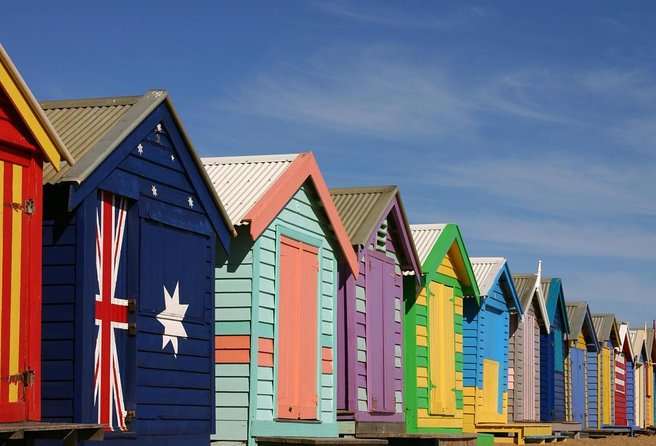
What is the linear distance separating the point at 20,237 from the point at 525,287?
69.8ft

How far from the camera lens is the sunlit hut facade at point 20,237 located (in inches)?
414

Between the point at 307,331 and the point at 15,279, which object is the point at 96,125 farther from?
the point at 307,331

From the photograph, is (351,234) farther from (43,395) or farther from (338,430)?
(43,395)

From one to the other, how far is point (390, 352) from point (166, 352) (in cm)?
776

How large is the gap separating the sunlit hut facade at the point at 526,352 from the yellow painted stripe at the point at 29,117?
1988cm

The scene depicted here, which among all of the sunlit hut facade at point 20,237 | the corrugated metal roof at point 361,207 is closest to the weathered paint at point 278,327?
the corrugated metal roof at point 361,207

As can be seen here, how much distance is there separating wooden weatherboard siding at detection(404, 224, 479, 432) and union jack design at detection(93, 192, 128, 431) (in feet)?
32.9

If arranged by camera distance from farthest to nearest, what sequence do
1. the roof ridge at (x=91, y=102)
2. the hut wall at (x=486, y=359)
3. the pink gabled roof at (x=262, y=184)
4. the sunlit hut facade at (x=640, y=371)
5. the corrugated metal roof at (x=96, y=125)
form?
1. the sunlit hut facade at (x=640, y=371)
2. the hut wall at (x=486, y=359)
3. the pink gabled roof at (x=262, y=184)
4. the roof ridge at (x=91, y=102)
5. the corrugated metal roof at (x=96, y=125)

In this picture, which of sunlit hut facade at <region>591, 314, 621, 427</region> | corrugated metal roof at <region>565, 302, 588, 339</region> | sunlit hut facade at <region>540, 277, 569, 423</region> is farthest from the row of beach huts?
sunlit hut facade at <region>591, 314, 621, 427</region>


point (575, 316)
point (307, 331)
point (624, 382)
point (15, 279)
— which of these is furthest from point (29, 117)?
point (624, 382)

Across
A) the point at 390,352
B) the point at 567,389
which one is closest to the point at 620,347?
the point at 567,389

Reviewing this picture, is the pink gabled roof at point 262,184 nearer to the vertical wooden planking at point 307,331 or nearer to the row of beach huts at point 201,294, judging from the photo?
the row of beach huts at point 201,294

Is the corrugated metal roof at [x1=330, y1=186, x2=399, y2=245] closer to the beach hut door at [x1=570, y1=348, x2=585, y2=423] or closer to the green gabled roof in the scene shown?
the green gabled roof

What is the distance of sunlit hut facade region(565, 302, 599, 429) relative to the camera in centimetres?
3594
